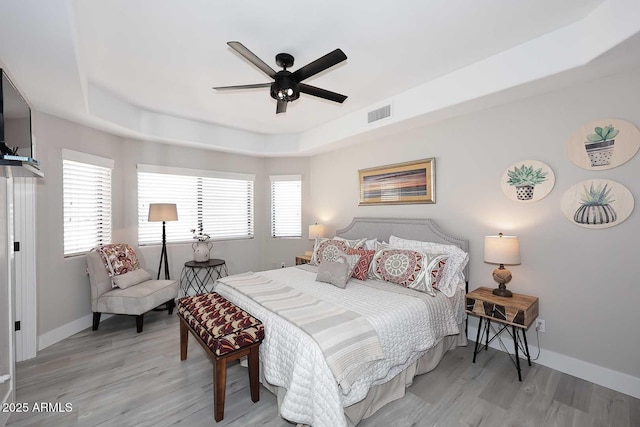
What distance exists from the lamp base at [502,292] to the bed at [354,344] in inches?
12.7

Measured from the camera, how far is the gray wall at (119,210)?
3.08 meters

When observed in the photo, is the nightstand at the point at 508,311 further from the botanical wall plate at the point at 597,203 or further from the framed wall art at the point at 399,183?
the framed wall art at the point at 399,183

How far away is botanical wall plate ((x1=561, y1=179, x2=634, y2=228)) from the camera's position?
224cm

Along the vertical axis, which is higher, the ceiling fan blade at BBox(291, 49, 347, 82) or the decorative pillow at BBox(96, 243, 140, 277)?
the ceiling fan blade at BBox(291, 49, 347, 82)

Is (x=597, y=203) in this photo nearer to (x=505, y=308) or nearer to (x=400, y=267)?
(x=505, y=308)

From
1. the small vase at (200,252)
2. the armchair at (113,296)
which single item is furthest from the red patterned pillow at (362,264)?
the armchair at (113,296)

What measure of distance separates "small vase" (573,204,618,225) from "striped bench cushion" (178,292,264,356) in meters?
2.89

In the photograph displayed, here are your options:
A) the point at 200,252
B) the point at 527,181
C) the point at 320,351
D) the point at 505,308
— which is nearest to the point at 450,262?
the point at 505,308

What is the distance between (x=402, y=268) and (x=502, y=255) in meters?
0.91

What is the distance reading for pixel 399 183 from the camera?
381cm

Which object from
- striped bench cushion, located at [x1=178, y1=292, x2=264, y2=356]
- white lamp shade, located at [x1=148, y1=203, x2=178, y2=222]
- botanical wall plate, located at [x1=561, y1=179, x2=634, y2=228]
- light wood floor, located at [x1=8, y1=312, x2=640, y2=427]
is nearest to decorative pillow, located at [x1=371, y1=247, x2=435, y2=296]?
light wood floor, located at [x1=8, y1=312, x2=640, y2=427]

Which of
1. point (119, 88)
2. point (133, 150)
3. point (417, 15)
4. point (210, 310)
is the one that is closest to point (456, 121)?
point (417, 15)

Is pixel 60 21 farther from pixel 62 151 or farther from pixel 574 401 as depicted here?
pixel 574 401

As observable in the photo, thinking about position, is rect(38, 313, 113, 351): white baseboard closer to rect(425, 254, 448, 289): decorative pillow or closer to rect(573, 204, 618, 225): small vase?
rect(425, 254, 448, 289): decorative pillow
